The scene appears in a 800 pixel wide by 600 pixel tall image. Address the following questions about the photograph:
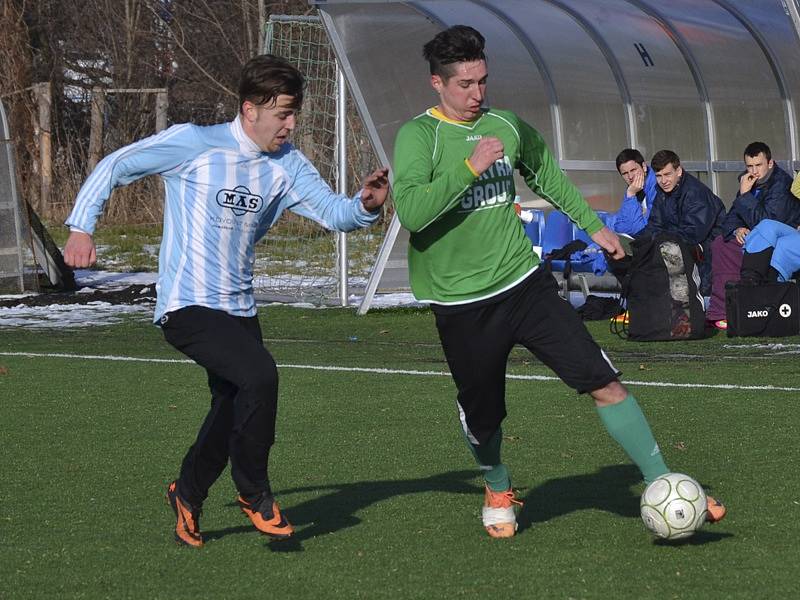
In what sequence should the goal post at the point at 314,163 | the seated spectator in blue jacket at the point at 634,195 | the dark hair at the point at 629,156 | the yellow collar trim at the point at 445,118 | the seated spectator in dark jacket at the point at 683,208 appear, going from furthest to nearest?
the goal post at the point at 314,163, the dark hair at the point at 629,156, the seated spectator in blue jacket at the point at 634,195, the seated spectator in dark jacket at the point at 683,208, the yellow collar trim at the point at 445,118

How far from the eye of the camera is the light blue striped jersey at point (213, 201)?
209 inches

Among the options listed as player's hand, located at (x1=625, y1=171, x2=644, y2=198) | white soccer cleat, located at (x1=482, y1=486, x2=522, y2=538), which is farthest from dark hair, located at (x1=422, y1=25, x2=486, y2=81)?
player's hand, located at (x1=625, y1=171, x2=644, y2=198)

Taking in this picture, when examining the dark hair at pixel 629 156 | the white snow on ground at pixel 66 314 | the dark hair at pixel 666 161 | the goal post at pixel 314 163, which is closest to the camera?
the dark hair at pixel 666 161

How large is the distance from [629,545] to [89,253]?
2.12 meters

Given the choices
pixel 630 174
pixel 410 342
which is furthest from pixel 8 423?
pixel 630 174

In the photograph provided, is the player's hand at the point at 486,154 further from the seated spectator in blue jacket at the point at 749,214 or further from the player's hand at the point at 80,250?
the seated spectator in blue jacket at the point at 749,214

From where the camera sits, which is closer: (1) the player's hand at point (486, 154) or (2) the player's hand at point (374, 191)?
(1) the player's hand at point (486, 154)

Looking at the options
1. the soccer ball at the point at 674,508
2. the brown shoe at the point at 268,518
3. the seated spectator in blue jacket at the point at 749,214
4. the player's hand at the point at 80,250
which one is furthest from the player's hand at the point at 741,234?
the player's hand at the point at 80,250

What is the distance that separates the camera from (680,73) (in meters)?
17.7

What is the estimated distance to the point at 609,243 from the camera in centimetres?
546

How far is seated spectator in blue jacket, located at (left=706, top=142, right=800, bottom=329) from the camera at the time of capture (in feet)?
43.5

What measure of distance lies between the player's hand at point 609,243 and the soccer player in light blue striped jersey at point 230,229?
85cm

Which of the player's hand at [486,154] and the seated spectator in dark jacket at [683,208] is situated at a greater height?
the player's hand at [486,154]

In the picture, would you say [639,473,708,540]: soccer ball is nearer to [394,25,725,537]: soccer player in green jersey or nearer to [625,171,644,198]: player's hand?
[394,25,725,537]: soccer player in green jersey
